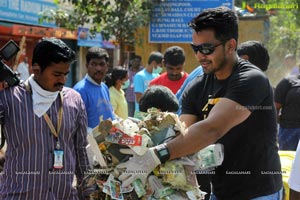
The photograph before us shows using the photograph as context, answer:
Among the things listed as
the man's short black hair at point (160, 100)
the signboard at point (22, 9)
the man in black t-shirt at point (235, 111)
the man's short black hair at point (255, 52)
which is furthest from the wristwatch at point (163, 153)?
the signboard at point (22, 9)

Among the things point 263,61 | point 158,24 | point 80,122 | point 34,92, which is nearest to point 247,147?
point 80,122

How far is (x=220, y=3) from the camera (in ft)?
35.3

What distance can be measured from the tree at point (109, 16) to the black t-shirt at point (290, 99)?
166 inches

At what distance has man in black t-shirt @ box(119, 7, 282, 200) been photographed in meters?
2.57

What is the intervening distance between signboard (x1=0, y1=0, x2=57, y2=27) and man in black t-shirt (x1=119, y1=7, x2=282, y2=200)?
10.7 meters

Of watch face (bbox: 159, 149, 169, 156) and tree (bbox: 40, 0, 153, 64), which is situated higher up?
tree (bbox: 40, 0, 153, 64)

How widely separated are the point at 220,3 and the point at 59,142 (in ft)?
27.6

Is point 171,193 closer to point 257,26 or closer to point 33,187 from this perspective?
point 33,187

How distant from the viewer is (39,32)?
14086 millimetres

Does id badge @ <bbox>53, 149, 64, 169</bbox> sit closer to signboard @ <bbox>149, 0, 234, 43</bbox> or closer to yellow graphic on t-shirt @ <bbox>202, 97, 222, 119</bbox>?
yellow graphic on t-shirt @ <bbox>202, 97, 222, 119</bbox>

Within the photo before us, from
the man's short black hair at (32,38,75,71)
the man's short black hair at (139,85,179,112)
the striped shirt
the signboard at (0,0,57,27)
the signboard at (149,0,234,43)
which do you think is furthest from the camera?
the signboard at (0,0,57,27)

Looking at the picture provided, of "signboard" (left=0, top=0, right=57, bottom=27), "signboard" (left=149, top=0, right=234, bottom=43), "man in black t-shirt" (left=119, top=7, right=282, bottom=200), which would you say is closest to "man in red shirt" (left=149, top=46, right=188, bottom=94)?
"man in black t-shirt" (left=119, top=7, right=282, bottom=200)

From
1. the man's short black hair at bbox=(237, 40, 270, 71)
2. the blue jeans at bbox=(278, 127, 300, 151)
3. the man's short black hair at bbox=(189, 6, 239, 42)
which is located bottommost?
the blue jeans at bbox=(278, 127, 300, 151)

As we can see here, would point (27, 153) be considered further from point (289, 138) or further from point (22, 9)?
point (22, 9)
